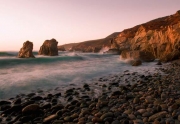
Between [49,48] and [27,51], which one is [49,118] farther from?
[49,48]

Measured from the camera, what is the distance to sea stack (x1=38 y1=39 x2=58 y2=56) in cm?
→ 4191

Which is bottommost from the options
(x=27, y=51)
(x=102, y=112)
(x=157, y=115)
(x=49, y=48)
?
(x=102, y=112)

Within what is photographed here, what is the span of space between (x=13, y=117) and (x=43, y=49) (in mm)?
Answer: 39294

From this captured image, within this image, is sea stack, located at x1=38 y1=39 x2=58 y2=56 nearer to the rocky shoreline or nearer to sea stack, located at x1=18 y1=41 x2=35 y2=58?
sea stack, located at x1=18 y1=41 x2=35 y2=58

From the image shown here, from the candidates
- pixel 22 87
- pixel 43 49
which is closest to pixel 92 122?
pixel 22 87

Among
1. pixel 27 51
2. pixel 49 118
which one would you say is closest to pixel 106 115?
pixel 49 118

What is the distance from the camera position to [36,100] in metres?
6.53

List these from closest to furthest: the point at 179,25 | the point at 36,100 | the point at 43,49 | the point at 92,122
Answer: the point at 92,122 → the point at 36,100 → the point at 179,25 → the point at 43,49

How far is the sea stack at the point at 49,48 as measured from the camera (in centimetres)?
4191

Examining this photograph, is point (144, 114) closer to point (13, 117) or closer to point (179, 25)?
point (13, 117)

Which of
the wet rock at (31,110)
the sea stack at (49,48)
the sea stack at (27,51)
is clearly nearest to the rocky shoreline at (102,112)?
the wet rock at (31,110)

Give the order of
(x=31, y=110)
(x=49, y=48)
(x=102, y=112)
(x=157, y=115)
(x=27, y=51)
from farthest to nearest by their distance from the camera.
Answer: (x=49, y=48), (x=27, y=51), (x=31, y=110), (x=102, y=112), (x=157, y=115)

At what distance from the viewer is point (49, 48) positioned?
42125 millimetres

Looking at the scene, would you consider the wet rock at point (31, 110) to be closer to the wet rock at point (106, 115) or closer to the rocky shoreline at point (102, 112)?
the rocky shoreline at point (102, 112)
